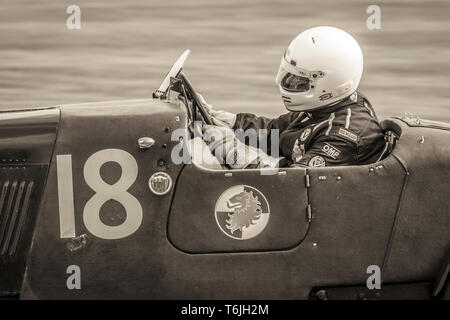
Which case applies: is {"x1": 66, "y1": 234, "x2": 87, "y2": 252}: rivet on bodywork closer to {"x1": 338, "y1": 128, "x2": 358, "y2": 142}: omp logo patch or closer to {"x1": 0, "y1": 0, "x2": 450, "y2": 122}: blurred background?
{"x1": 338, "y1": 128, "x2": 358, "y2": 142}: omp logo patch

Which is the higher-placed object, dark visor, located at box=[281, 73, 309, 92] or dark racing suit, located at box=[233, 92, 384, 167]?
dark visor, located at box=[281, 73, 309, 92]

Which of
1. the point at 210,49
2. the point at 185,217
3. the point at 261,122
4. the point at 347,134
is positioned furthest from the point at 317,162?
the point at 210,49

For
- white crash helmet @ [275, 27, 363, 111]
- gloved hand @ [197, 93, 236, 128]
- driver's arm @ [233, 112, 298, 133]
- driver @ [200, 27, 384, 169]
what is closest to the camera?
driver @ [200, 27, 384, 169]

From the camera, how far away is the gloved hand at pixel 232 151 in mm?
5020

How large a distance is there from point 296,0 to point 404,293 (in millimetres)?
9322

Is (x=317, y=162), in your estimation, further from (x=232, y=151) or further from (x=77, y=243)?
(x=77, y=243)

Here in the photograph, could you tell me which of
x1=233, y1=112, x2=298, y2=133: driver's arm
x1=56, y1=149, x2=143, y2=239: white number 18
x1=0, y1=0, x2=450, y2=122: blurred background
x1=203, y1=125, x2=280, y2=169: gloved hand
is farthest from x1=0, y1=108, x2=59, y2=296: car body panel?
x1=0, y1=0, x2=450, y2=122: blurred background

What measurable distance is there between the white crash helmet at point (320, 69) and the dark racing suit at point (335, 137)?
0.29ft

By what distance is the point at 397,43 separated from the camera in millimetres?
12258

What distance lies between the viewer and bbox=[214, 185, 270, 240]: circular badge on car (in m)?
4.84

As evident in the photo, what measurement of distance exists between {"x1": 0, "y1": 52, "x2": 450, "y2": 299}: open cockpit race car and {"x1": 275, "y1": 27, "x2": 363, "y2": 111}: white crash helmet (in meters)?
0.55

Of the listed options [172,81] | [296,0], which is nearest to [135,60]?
[296,0]

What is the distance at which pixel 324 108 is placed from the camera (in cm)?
541

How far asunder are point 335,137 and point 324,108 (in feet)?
1.00
